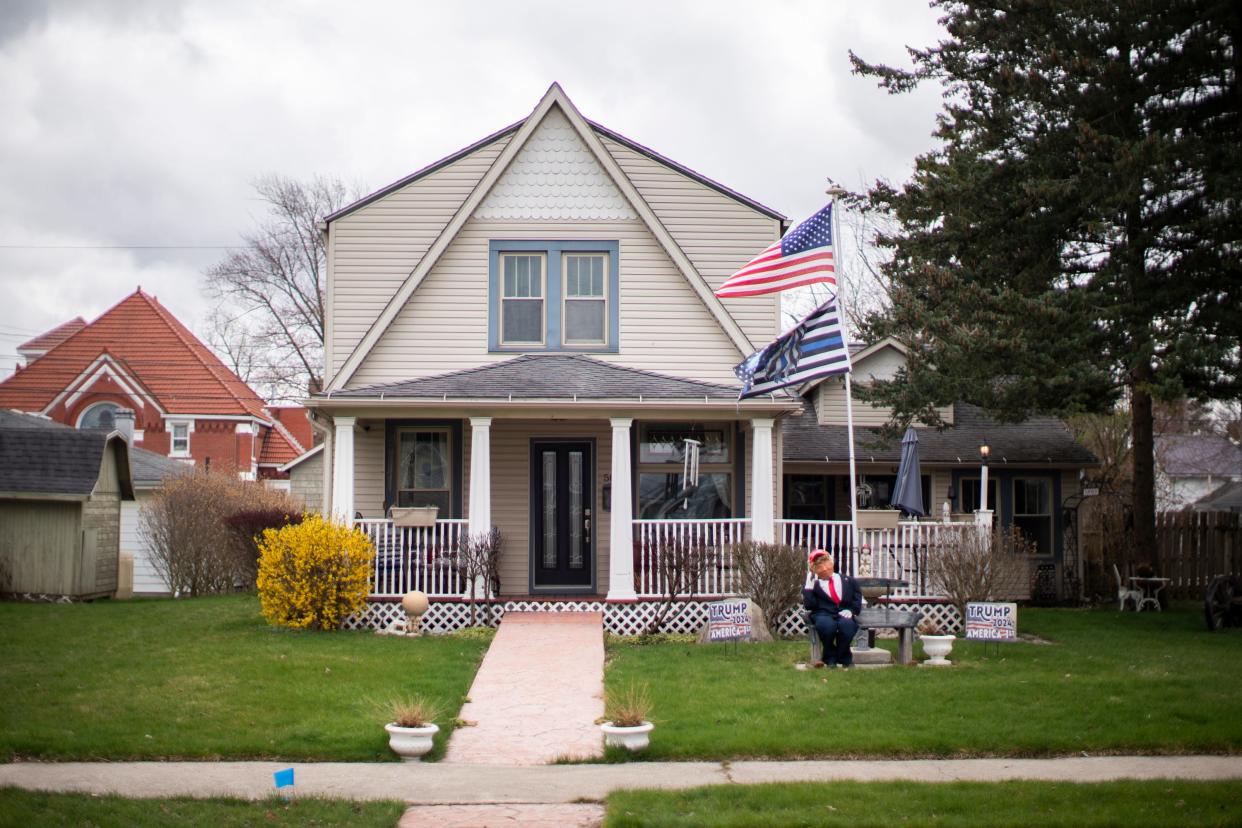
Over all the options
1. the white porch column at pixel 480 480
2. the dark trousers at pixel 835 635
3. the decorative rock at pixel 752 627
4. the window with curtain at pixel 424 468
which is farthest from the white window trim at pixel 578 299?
the dark trousers at pixel 835 635

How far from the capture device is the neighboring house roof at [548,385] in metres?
17.0

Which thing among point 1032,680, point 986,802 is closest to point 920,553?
point 1032,680

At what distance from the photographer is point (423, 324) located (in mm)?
18969

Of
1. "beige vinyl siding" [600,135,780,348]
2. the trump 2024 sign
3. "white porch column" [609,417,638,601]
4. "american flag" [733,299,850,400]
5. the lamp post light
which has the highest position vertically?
"beige vinyl siding" [600,135,780,348]

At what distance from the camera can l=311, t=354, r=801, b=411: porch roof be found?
16.9 m

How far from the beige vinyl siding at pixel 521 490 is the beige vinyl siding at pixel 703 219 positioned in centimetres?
321

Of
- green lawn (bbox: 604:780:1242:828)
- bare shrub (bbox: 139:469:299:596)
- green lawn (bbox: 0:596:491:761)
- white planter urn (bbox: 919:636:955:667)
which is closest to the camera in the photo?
green lawn (bbox: 604:780:1242:828)

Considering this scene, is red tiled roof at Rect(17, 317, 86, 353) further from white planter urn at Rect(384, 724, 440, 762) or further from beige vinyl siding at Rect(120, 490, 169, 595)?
white planter urn at Rect(384, 724, 440, 762)

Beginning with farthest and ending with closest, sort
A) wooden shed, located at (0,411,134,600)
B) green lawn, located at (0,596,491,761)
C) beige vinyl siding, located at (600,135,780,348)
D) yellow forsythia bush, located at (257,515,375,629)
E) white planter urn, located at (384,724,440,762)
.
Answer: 1. wooden shed, located at (0,411,134,600)
2. beige vinyl siding, located at (600,135,780,348)
3. yellow forsythia bush, located at (257,515,375,629)
4. green lawn, located at (0,596,491,761)
5. white planter urn, located at (384,724,440,762)

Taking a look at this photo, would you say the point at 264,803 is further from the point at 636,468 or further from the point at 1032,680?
the point at 636,468

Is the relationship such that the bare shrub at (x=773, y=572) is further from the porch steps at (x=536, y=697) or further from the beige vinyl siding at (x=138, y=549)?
the beige vinyl siding at (x=138, y=549)

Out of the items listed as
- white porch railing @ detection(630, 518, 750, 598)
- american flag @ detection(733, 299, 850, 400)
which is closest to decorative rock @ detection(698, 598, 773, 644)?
white porch railing @ detection(630, 518, 750, 598)

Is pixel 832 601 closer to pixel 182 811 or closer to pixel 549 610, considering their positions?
pixel 549 610

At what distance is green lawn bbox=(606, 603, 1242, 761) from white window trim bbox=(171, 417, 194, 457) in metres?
30.4
